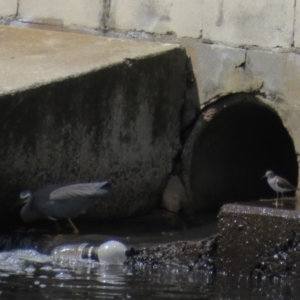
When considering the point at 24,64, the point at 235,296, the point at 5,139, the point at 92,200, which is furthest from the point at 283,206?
the point at 24,64

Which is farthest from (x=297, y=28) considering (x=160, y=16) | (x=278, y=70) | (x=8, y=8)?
(x=8, y=8)

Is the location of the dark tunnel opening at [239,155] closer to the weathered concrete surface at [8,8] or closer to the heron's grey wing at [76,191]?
the heron's grey wing at [76,191]

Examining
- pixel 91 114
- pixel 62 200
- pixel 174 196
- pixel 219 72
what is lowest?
pixel 174 196

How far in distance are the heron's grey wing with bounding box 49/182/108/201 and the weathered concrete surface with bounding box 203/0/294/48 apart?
2.08 meters

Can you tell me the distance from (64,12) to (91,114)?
194 centimetres

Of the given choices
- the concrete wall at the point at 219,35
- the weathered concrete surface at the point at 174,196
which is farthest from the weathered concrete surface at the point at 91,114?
the concrete wall at the point at 219,35

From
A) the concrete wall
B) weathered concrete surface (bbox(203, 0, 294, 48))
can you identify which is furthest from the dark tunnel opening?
weathered concrete surface (bbox(203, 0, 294, 48))

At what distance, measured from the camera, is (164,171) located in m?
8.96

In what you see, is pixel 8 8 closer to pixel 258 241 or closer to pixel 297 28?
pixel 297 28

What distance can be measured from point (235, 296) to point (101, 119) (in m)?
2.63

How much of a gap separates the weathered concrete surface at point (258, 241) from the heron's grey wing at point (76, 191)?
4.43ft

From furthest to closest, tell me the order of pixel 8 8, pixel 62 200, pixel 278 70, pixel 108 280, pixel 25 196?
pixel 8 8 < pixel 278 70 < pixel 62 200 < pixel 25 196 < pixel 108 280

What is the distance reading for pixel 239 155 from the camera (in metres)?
10.1

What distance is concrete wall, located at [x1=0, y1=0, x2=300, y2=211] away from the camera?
8.37 metres
